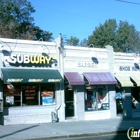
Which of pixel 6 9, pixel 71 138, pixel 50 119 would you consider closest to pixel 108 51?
pixel 50 119

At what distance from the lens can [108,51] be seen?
74.8 feet

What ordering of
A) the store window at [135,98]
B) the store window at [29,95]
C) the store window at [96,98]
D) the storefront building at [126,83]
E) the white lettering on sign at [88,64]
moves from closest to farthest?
the store window at [29,95], the white lettering on sign at [88,64], the store window at [96,98], the storefront building at [126,83], the store window at [135,98]

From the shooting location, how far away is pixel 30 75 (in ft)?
59.3

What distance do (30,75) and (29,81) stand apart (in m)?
0.45

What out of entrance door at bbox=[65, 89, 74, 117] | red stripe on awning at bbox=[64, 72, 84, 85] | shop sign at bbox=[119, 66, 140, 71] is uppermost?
shop sign at bbox=[119, 66, 140, 71]

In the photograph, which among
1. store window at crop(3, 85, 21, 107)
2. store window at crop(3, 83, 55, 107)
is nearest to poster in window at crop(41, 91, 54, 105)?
store window at crop(3, 83, 55, 107)

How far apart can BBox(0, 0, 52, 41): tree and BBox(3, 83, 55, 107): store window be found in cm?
2244

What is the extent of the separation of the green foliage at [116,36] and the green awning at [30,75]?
4198 cm

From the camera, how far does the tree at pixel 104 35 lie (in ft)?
202

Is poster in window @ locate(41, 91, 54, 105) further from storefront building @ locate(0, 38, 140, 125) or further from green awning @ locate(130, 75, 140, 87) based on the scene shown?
green awning @ locate(130, 75, 140, 87)

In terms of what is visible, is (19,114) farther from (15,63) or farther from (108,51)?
(108,51)

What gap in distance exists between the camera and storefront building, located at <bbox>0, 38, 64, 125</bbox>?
58.4 feet

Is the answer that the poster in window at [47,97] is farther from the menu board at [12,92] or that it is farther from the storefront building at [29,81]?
the menu board at [12,92]

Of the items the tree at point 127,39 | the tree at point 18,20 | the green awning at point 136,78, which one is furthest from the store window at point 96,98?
the tree at point 127,39
